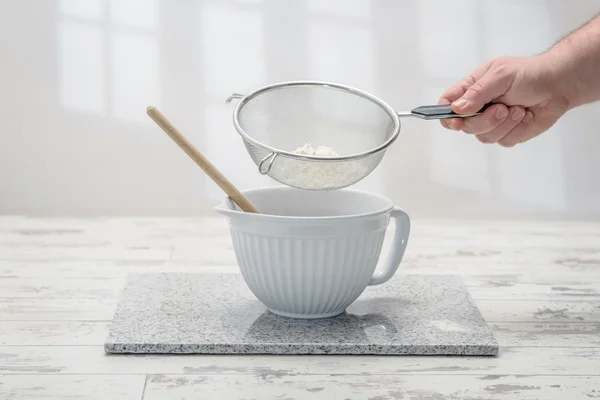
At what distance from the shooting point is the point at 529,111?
147 centimetres

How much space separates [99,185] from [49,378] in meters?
1.42

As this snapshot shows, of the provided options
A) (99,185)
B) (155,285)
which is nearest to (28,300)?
(155,285)

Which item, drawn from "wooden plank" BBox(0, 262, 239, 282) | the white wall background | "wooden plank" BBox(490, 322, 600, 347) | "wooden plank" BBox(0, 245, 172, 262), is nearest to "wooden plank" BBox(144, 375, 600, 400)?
"wooden plank" BBox(490, 322, 600, 347)

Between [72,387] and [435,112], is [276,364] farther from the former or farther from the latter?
[435,112]

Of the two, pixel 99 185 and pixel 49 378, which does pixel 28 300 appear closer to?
pixel 49 378

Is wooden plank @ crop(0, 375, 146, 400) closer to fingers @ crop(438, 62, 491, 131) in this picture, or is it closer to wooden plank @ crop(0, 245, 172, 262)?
wooden plank @ crop(0, 245, 172, 262)

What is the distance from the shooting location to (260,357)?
1.07 meters

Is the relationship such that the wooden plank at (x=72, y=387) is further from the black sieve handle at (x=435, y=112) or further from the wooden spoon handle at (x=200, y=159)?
the black sieve handle at (x=435, y=112)

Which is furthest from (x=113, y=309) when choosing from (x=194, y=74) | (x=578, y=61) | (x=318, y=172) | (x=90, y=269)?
(x=194, y=74)

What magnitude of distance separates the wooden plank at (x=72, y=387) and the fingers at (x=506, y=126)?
2.54ft

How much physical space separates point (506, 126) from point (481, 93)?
0.46 ft

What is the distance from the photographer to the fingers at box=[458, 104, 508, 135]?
137 cm

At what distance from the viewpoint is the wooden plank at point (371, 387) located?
954 mm

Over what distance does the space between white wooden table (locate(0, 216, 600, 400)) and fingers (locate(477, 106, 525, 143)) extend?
9.9 inches
